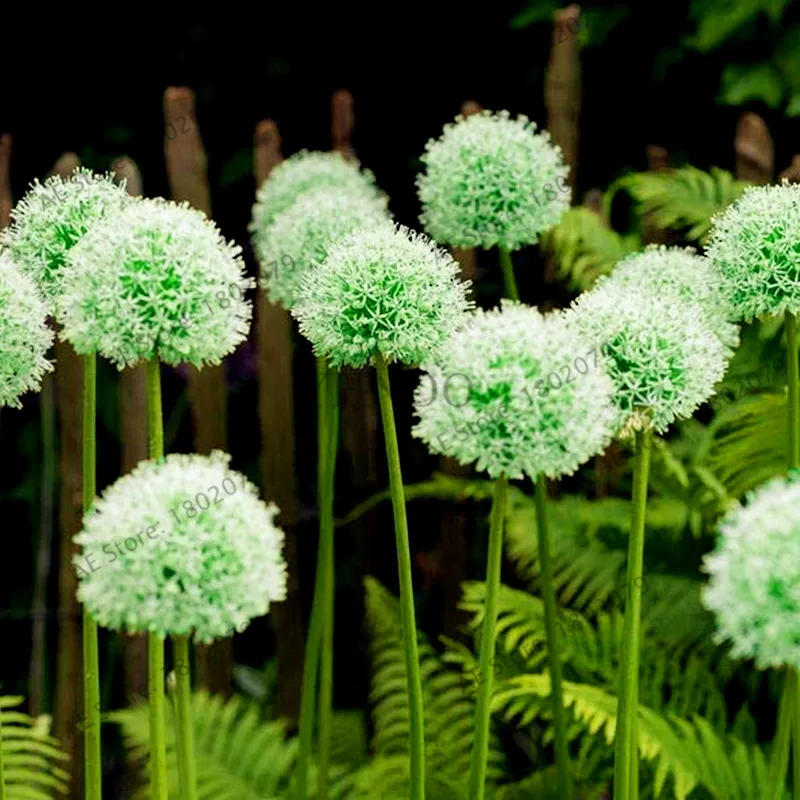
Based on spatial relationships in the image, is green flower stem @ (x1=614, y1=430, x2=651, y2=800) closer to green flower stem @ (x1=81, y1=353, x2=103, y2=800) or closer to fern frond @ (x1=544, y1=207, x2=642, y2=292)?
green flower stem @ (x1=81, y1=353, x2=103, y2=800)

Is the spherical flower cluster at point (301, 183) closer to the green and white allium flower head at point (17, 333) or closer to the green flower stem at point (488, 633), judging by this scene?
the green and white allium flower head at point (17, 333)

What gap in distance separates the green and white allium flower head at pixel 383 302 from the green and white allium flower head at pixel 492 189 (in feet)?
2.05

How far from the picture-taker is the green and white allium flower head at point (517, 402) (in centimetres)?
177

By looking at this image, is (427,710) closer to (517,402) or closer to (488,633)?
(488,633)

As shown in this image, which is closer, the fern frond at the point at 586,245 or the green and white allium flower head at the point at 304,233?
the green and white allium flower head at the point at 304,233

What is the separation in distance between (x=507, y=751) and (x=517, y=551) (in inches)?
31.6

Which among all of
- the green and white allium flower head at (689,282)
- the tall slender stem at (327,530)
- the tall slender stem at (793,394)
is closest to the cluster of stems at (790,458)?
the tall slender stem at (793,394)

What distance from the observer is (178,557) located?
1585mm

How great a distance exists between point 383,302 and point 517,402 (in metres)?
0.37

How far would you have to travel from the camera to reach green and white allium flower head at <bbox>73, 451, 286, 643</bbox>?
62.5 inches

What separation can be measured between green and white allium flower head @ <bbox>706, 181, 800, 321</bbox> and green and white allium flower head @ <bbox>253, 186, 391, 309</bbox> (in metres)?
0.76

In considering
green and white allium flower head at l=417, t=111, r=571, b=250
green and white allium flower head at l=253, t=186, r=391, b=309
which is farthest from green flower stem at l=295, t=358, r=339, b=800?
green and white allium flower head at l=417, t=111, r=571, b=250

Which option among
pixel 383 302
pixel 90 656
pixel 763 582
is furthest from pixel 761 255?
pixel 90 656

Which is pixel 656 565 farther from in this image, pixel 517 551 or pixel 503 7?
pixel 503 7
